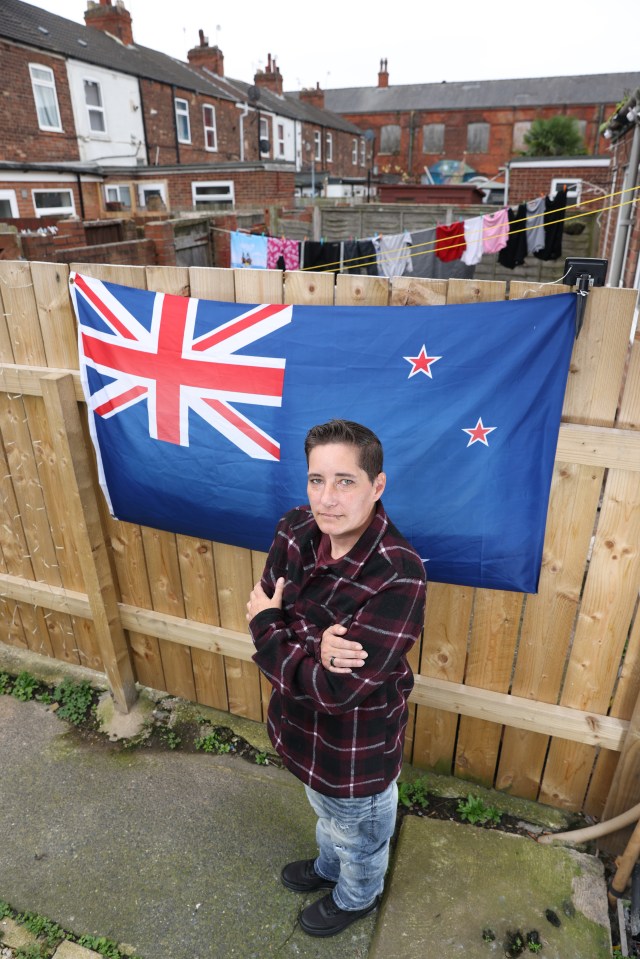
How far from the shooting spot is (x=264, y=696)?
11.2 ft

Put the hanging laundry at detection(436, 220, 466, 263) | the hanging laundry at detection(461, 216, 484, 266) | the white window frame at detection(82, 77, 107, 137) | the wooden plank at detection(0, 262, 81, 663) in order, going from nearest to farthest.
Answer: the wooden plank at detection(0, 262, 81, 663)
the hanging laundry at detection(461, 216, 484, 266)
the hanging laundry at detection(436, 220, 466, 263)
the white window frame at detection(82, 77, 107, 137)

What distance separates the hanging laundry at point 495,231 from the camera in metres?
10.1

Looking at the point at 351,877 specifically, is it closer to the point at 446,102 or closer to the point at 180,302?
the point at 180,302

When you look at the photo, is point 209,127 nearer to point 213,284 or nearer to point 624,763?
point 213,284

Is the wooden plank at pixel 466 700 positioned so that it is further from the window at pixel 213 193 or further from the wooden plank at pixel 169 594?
the window at pixel 213 193

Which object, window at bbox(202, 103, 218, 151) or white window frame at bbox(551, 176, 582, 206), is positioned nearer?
white window frame at bbox(551, 176, 582, 206)

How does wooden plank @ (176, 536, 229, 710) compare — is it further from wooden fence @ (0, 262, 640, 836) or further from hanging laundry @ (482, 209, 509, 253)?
hanging laundry @ (482, 209, 509, 253)

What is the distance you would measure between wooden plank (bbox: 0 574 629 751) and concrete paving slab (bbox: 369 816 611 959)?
1.79ft

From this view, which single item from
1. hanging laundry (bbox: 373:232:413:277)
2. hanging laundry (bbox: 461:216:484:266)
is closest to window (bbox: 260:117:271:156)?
hanging laundry (bbox: 373:232:413:277)

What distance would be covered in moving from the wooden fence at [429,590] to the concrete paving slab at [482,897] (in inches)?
12.7

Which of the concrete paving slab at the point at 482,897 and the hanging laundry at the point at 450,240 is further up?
the hanging laundry at the point at 450,240

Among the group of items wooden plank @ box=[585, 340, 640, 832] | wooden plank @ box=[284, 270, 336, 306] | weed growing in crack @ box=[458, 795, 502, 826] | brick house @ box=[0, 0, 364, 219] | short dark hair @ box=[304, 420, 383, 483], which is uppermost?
brick house @ box=[0, 0, 364, 219]

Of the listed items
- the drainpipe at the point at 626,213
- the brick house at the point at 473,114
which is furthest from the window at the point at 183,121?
the drainpipe at the point at 626,213

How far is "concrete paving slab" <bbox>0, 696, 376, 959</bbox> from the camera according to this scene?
8.05ft
